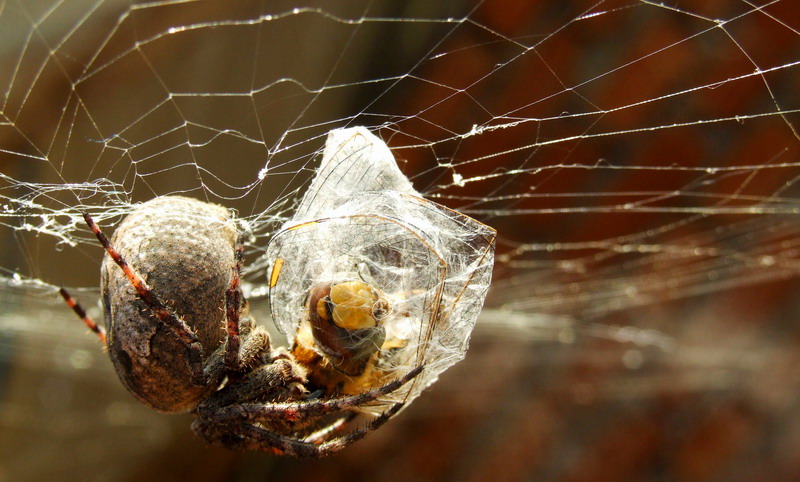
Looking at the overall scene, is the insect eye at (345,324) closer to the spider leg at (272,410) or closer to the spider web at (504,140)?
the spider leg at (272,410)

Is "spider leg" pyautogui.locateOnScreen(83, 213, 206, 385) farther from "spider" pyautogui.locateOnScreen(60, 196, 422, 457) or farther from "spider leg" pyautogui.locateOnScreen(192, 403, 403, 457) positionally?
"spider leg" pyautogui.locateOnScreen(192, 403, 403, 457)

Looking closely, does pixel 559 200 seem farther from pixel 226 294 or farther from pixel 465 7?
pixel 226 294

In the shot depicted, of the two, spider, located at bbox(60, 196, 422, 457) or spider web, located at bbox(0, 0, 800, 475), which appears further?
spider web, located at bbox(0, 0, 800, 475)

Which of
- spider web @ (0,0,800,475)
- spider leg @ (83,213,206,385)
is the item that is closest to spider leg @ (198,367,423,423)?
spider leg @ (83,213,206,385)

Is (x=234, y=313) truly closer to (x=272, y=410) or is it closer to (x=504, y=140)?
(x=272, y=410)

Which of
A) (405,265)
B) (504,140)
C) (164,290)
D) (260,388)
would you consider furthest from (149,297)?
(504,140)

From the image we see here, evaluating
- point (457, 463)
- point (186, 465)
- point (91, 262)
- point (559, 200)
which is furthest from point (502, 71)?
point (186, 465)

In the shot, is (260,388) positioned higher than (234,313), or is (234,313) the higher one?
(234,313)
